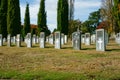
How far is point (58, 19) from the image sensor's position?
50406 mm

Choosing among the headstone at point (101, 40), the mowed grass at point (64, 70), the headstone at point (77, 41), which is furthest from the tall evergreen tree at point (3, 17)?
the mowed grass at point (64, 70)

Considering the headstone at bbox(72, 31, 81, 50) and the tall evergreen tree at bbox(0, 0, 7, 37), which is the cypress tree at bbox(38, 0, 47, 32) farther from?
the headstone at bbox(72, 31, 81, 50)

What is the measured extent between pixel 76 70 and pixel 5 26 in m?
37.3

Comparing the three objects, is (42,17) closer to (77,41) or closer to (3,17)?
(3,17)

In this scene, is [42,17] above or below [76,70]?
above

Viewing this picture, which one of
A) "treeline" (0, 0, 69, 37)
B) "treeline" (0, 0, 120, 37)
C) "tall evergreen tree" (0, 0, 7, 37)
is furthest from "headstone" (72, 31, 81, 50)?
"tall evergreen tree" (0, 0, 7, 37)

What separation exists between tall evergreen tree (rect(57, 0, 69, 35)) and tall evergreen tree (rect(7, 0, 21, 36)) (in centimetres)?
662

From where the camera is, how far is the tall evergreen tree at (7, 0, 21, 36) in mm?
45281

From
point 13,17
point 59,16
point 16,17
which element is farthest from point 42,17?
point 13,17

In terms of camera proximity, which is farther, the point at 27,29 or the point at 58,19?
Result: the point at 27,29

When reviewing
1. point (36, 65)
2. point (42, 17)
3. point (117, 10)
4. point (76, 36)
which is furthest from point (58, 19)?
point (36, 65)

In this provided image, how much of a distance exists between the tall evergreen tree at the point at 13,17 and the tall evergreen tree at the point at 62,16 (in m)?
6.62

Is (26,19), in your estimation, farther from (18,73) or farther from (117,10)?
(18,73)

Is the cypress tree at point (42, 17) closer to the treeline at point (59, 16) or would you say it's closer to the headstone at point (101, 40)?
the treeline at point (59, 16)
